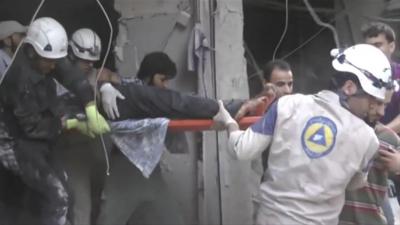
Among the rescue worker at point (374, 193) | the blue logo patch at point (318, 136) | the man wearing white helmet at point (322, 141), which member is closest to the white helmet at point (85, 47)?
the man wearing white helmet at point (322, 141)

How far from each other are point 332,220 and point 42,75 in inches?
77.7

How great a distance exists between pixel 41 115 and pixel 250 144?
4.50ft

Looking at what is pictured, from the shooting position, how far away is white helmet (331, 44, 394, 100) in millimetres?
3838

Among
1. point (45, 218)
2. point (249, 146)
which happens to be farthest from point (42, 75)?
point (249, 146)

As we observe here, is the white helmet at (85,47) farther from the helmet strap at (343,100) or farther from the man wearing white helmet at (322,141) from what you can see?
the helmet strap at (343,100)

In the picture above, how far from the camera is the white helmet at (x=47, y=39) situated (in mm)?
4570

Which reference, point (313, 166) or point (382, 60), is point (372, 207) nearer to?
point (313, 166)

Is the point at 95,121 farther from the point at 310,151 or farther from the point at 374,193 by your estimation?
the point at 374,193

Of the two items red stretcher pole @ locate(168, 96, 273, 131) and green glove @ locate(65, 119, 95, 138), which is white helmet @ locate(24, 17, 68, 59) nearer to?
green glove @ locate(65, 119, 95, 138)

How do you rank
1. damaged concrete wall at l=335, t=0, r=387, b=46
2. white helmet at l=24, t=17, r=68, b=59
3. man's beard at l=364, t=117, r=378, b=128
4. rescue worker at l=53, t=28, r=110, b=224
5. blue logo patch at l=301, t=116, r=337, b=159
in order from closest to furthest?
blue logo patch at l=301, t=116, r=337, b=159
man's beard at l=364, t=117, r=378, b=128
white helmet at l=24, t=17, r=68, b=59
rescue worker at l=53, t=28, r=110, b=224
damaged concrete wall at l=335, t=0, r=387, b=46

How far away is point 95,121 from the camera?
447 centimetres

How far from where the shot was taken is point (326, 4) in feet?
28.2

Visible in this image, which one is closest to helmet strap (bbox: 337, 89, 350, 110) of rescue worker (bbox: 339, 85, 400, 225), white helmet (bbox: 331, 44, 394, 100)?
white helmet (bbox: 331, 44, 394, 100)

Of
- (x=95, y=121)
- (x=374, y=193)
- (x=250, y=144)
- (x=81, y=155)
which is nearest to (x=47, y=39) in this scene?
(x=95, y=121)
